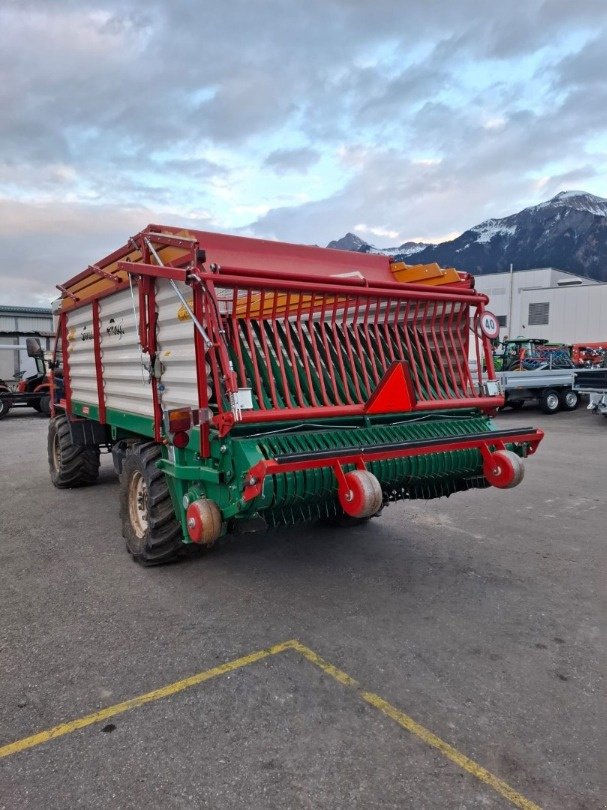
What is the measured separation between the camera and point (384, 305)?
4734mm

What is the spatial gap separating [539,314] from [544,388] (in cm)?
2158

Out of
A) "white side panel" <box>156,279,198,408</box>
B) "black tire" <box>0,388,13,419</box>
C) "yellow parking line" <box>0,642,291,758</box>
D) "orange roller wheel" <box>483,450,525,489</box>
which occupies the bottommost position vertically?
"yellow parking line" <box>0,642,291,758</box>

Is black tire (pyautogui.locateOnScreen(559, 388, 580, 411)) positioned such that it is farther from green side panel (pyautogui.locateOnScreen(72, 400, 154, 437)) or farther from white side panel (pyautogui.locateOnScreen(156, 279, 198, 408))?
white side panel (pyautogui.locateOnScreen(156, 279, 198, 408))

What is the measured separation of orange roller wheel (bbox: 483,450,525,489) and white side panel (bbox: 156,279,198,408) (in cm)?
209

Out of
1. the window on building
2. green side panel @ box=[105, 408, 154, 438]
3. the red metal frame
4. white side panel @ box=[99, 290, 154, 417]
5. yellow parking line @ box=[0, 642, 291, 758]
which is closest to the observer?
yellow parking line @ box=[0, 642, 291, 758]

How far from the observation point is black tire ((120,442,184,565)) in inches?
168

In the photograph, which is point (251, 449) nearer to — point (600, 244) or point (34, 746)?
point (34, 746)

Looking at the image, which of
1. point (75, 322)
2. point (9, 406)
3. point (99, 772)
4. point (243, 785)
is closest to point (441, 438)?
point (243, 785)

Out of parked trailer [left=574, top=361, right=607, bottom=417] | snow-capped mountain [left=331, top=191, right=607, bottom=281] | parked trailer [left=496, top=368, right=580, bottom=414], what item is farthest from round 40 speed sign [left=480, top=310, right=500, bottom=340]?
snow-capped mountain [left=331, top=191, right=607, bottom=281]

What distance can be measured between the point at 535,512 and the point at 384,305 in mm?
3027

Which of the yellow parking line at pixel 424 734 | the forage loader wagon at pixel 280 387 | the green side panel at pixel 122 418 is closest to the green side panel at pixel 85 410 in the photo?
the green side panel at pixel 122 418

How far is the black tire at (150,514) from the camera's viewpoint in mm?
4273

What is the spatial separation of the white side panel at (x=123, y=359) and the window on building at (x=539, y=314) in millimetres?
34633

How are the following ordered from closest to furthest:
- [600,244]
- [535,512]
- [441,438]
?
[441,438]
[535,512]
[600,244]
